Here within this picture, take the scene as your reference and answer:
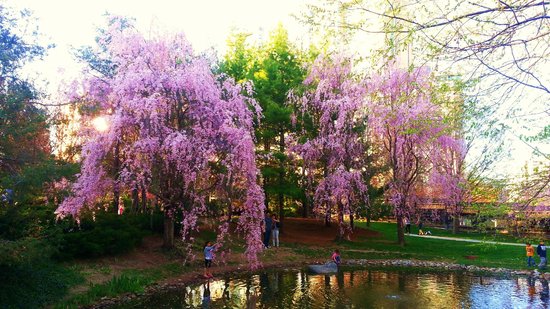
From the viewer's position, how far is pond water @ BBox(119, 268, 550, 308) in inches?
503

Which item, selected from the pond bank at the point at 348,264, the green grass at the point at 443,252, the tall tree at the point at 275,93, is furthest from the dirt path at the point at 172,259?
the tall tree at the point at 275,93

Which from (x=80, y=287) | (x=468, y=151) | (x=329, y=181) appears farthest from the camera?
(x=468, y=151)

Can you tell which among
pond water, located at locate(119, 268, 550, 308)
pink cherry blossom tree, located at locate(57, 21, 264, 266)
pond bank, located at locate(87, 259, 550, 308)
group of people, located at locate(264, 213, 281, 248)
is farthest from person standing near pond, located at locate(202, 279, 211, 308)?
group of people, located at locate(264, 213, 281, 248)

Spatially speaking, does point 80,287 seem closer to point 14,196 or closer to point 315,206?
point 14,196

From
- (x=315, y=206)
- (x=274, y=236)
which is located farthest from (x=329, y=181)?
(x=274, y=236)

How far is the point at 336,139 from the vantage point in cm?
2477

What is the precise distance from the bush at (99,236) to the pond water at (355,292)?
3491 millimetres

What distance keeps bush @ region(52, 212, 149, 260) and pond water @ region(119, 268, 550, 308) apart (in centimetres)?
349

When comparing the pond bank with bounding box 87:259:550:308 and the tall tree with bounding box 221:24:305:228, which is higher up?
the tall tree with bounding box 221:24:305:228

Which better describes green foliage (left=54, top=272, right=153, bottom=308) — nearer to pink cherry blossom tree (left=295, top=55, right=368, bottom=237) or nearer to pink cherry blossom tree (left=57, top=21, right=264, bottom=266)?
pink cherry blossom tree (left=57, top=21, right=264, bottom=266)

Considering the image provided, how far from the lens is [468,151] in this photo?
32.7 meters

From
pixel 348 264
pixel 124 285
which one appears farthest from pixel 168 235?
pixel 348 264

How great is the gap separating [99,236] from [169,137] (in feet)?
15.4

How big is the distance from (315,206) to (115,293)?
46.6ft
